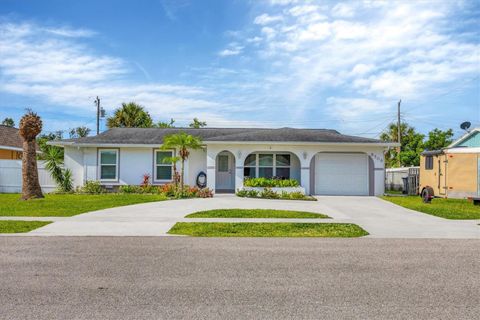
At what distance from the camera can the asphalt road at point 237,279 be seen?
4438 mm

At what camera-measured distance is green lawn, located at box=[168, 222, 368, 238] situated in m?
9.57

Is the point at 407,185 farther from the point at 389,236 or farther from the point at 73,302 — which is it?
the point at 73,302

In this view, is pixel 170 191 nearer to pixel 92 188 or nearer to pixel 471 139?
pixel 92 188

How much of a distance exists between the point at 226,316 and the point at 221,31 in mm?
17786

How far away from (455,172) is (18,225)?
54.0ft

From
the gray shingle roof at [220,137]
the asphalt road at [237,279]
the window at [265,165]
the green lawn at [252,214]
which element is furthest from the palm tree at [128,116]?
the asphalt road at [237,279]

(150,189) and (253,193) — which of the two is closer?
(253,193)

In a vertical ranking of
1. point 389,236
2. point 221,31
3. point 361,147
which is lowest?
point 389,236

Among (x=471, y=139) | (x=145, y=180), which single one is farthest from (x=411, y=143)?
(x=145, y=180)

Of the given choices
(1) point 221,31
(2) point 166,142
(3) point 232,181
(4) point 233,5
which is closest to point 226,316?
(4) point 233,5

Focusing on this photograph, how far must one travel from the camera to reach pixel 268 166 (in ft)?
74.9

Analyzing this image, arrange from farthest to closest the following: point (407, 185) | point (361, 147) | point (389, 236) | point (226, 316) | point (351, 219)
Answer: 1. point (407, 185)
2. point (361, 147)
3. point (351, 219)
4. point (389, 236)
5. point (226, 316)

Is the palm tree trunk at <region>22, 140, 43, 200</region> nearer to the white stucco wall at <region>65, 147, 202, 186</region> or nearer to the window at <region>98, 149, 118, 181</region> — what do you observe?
the white stucco wall at <region>65, 147, 202, 186</region>

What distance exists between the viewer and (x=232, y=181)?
23.5 meters
